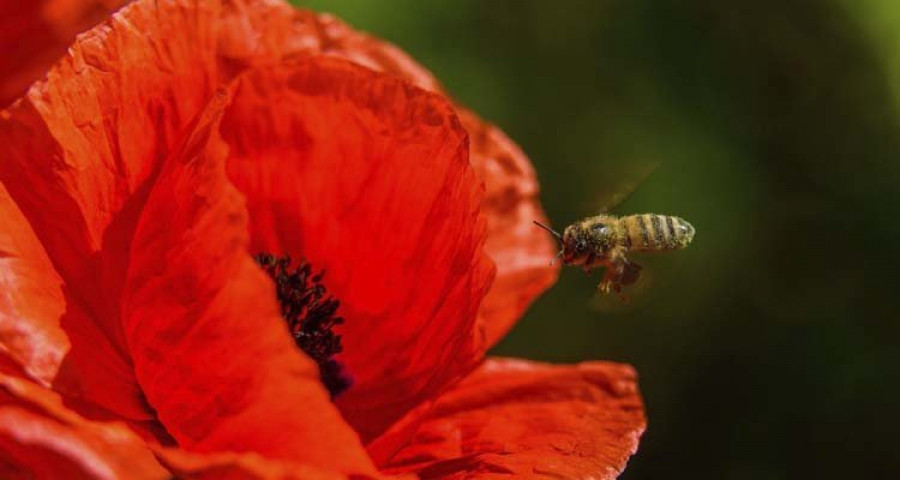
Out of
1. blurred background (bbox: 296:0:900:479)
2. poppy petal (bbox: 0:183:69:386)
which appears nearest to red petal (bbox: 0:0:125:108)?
poppy petal (bbox: 0:183:69:386)

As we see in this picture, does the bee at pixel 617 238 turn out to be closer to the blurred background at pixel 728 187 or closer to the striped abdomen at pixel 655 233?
the striped abdomen at pixel 655 233

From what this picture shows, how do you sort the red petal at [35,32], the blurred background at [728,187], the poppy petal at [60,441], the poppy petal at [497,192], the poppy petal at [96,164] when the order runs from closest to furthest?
the poppy petal at [60,441], the poppy petal at [96,164], the red petal at [35,32], the poppy petal at [497,192], the blurred background at [728,187]

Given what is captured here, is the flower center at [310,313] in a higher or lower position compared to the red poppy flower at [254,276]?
lower

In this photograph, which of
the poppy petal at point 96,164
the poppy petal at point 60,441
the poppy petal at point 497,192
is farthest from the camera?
the poppy petal at point 497,192

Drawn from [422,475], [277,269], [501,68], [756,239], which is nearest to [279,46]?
[277,269]

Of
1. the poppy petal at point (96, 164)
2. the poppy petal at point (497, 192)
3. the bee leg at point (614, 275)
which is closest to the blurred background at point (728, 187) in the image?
the poppy petal at point (497, 192)

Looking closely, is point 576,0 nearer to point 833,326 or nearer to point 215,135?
point 833,326

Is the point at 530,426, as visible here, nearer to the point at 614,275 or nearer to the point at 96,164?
the point at 614,275
